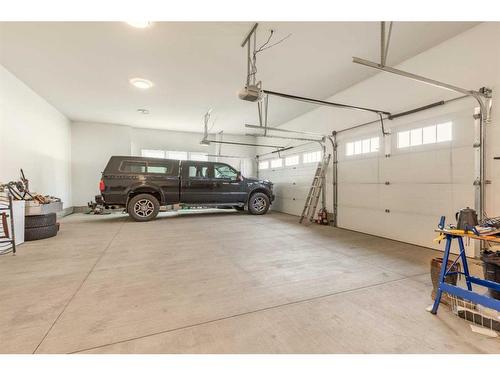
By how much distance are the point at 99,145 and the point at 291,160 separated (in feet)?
22.9

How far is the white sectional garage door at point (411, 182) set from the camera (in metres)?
3.24

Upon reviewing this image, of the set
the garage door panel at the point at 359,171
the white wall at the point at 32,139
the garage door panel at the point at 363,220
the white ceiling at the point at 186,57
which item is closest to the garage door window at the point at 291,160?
the white ceiling at the point at 186,57

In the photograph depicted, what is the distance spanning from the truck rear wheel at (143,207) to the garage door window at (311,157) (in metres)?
4.62

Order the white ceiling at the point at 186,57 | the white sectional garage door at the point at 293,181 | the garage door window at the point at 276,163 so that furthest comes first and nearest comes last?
the garage door window at the point at 276,163
the white sectional garage door at the point at 293,181
the white ceiling at the point at 186,57

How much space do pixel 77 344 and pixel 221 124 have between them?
7522 mm

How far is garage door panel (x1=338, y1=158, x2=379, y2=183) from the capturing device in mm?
4602

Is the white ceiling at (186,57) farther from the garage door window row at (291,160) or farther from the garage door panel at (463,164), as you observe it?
the garage door panel at (463,164)

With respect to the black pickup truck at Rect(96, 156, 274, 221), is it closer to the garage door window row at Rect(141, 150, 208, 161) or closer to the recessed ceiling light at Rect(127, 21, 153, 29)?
the garage door window row at Rect(141, 150, 208, 161)

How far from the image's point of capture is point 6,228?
10.9 ft

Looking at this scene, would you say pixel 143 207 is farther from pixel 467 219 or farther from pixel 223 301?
pixel 467 219

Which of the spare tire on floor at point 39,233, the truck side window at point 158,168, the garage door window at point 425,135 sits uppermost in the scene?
the garage door window at point 425,135

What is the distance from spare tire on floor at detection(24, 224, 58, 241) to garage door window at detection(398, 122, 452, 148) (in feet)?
22.2

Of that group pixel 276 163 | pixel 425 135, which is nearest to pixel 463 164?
pixel 425 135

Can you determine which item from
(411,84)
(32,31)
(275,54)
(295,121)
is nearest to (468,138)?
(411,84)
